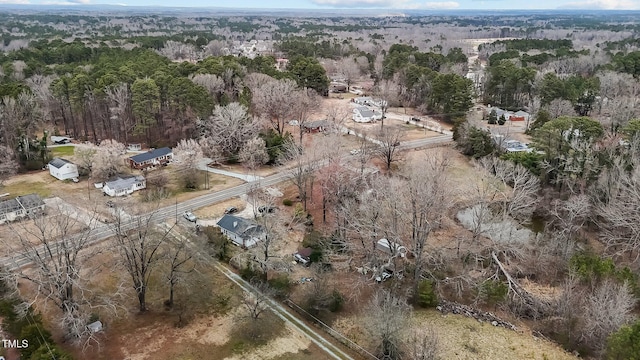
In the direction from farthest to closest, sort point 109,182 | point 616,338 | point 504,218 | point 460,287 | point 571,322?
point 109,182, point 504,218, point 460,287, point 571,322, point 616,338

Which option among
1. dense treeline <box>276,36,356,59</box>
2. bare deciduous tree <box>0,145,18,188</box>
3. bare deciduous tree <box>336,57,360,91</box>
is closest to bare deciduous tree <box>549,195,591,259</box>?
bare deciduous tree <box>0,145,18,188</box>

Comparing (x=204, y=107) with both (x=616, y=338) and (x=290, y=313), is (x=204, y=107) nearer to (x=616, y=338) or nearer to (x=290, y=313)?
(x=290, y=313)

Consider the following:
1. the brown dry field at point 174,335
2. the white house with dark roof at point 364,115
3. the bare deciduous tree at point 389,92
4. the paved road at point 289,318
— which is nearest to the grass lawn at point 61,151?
the brown dry field at point 174,335

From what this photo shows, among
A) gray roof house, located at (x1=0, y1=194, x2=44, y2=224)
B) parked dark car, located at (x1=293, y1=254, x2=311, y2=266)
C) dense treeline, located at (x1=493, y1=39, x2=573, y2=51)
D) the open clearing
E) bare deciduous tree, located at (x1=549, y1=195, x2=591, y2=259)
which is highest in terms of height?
dense treeline, located at (x1=493, y1=39, x2=573, y2=51)

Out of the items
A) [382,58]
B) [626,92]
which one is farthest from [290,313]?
[382,58]

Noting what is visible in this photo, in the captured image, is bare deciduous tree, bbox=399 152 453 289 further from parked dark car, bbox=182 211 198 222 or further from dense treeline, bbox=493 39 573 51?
dense treeline, bbox=493 39 573 51

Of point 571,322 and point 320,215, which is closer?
point 571,322

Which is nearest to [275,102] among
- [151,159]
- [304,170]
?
[151,159]
